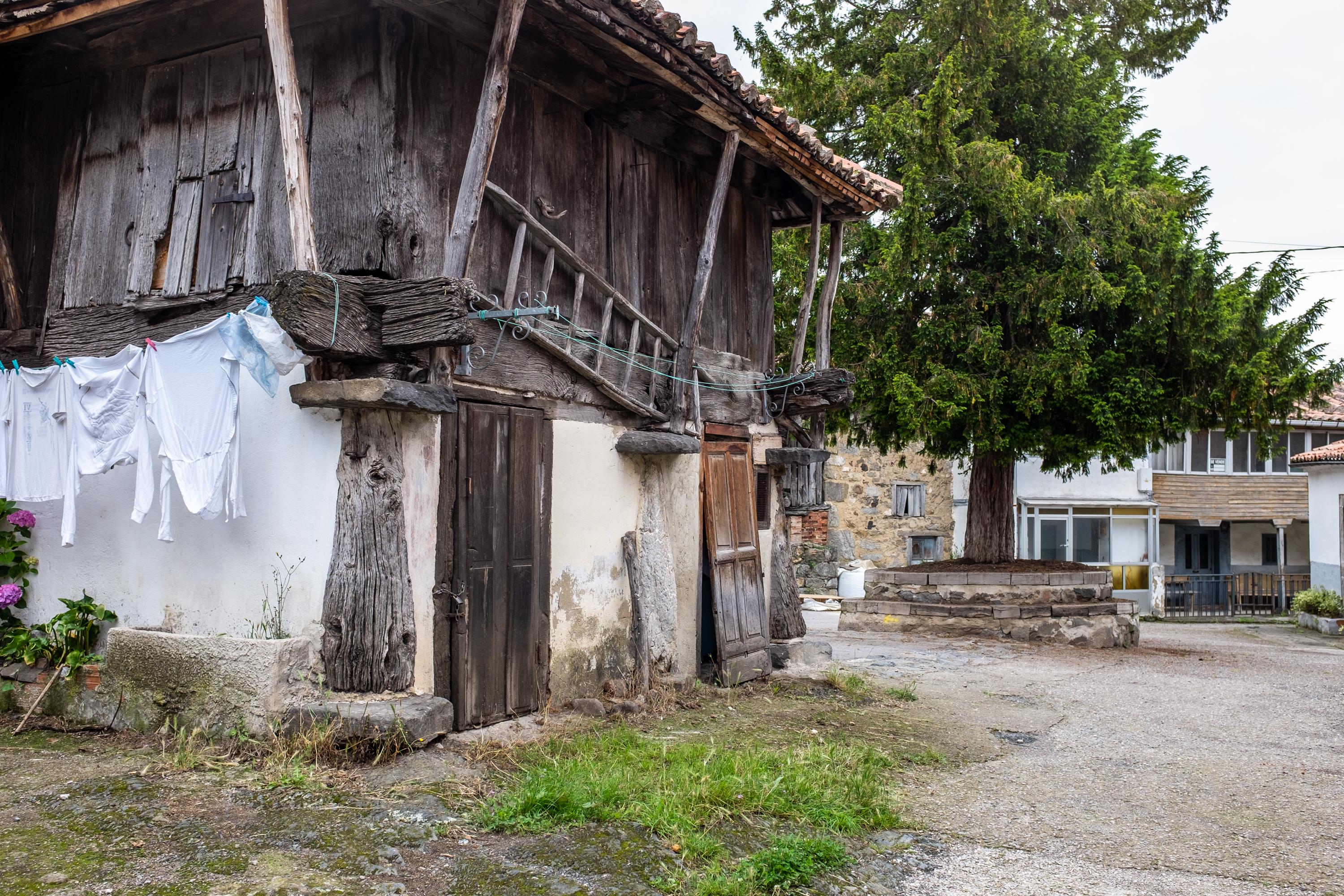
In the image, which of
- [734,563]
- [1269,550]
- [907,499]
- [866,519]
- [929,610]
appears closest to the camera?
Answer: [734,563]

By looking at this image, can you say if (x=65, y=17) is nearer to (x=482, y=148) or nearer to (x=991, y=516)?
(x=482, y=148)

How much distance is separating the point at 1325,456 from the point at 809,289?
42.7 feet

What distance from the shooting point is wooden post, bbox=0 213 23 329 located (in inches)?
281

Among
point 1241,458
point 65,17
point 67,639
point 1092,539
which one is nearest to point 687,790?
point 67,639

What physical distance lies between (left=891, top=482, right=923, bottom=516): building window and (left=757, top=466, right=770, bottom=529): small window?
1225 cm

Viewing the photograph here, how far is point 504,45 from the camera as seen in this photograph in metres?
5.82

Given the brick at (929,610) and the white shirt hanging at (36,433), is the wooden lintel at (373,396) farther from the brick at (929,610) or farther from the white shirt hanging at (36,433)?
the brick at (929,610)

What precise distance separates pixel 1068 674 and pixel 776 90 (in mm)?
8251

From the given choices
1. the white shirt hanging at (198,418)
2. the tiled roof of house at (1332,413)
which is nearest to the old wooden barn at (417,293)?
the white shirt hanging at (198,418)

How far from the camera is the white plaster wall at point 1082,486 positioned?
22500 millimetres

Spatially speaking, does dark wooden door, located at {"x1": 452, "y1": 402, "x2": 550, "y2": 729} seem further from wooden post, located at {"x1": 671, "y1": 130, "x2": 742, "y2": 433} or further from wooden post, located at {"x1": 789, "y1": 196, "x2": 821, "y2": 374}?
wooden post, located at {"x1": 789, "y1": 196, "x2": 821, "y2": 374}

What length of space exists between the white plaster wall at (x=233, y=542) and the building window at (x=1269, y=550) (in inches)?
1010

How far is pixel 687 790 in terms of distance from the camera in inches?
202

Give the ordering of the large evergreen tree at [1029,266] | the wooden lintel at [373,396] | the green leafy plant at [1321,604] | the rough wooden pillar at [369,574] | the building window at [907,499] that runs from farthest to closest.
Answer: the building window at [907,499], the green leafy plant at [1321,604], the large evergreen tree at [1029,266], the rough wooden pillar at [369,574], the wooden lintel at [373,396]
